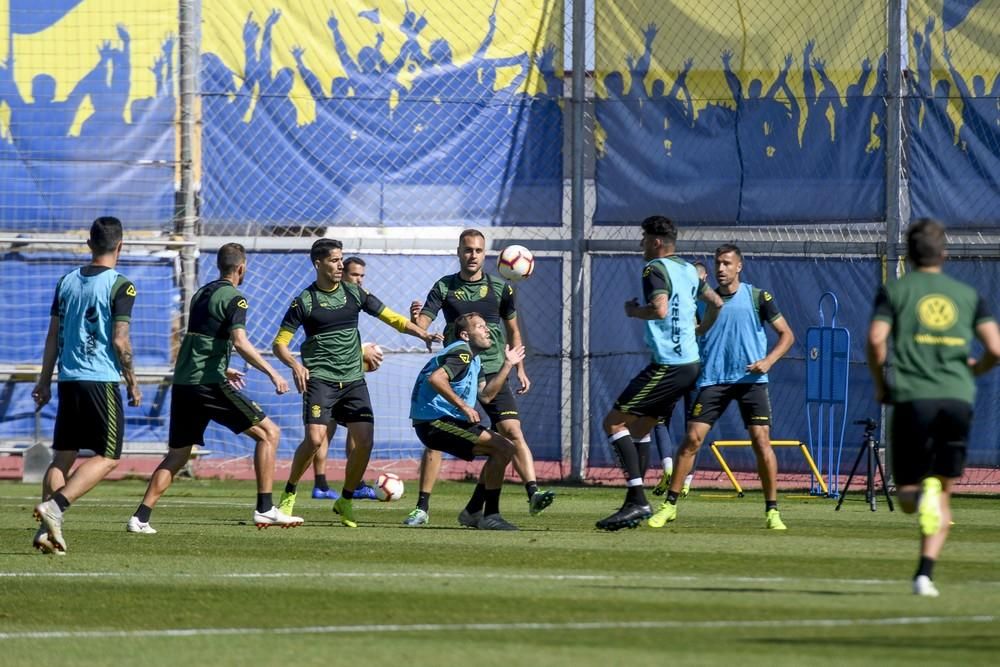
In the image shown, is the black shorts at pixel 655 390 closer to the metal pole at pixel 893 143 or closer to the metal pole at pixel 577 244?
the metal pole at pixel 893 143

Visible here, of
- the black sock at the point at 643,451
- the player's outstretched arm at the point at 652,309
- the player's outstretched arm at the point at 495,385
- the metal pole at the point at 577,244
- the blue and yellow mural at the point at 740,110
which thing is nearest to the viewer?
the player's outstretched arm at the point at 652,309

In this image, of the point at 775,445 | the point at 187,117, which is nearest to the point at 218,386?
the point at 775,445

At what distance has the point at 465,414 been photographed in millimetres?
12805

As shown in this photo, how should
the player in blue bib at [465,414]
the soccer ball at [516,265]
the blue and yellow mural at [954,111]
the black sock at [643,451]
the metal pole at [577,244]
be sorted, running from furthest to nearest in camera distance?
1. the metal pole at [577,244]
2. the blue and yellow mural at [954,111]
3. the soccer ball at [516,265]
4. the black sock at [643,451]
5. the player in blue bib at [465,414]

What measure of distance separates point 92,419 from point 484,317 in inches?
157

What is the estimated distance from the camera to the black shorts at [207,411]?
512 inches

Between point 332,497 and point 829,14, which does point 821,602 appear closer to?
point 332,497

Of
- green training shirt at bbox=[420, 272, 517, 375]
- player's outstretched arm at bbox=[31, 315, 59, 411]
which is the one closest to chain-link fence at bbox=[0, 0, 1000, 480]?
green training shirt at bbox=[420, 272, 517, 375]

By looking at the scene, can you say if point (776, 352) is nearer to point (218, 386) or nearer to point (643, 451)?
point (643, 451)

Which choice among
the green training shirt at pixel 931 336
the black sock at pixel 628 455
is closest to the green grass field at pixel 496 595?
the black sock at pixel 628 455

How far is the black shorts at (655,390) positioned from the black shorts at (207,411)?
8.99 ft

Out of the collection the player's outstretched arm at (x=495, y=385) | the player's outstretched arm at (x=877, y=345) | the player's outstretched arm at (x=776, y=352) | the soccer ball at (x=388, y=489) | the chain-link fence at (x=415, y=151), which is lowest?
the soccer ball at (x=388, y=489)

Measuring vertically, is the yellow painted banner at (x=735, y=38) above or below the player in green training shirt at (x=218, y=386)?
above

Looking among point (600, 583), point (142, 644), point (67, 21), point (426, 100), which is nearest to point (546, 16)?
point (426, 100)
